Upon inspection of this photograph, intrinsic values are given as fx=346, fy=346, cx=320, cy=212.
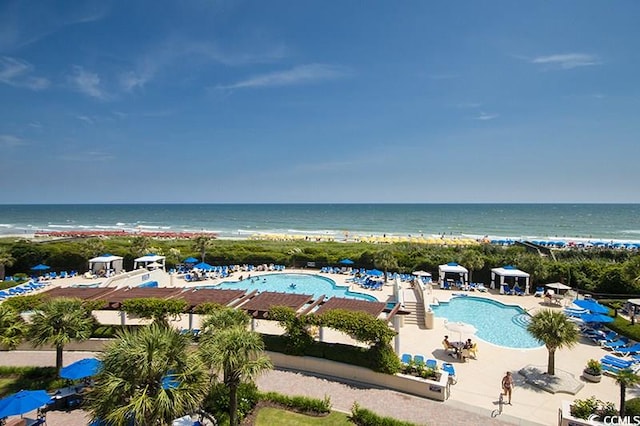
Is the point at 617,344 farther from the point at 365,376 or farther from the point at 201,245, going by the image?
the point at 201,245

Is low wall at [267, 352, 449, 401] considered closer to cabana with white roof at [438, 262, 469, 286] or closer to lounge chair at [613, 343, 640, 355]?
lounge chair at [613, 343, 640, 355]

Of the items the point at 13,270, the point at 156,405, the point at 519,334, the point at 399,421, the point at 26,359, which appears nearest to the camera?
the point at 156,405

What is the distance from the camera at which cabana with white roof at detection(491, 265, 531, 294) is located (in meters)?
25.1

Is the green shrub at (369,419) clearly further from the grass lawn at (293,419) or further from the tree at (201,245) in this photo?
the tree at (201,245)

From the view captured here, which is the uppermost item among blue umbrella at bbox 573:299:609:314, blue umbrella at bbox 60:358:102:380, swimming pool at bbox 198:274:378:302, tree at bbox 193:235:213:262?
tree at bbox 193:235:213:262

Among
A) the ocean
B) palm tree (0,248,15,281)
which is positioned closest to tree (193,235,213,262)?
palm tree (0,248,15,281)

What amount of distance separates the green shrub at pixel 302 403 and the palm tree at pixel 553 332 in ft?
27.3

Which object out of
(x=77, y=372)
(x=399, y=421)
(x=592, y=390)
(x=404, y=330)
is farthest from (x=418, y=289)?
(x=77, y=372)

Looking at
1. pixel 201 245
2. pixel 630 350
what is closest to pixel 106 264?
pixel 201 245

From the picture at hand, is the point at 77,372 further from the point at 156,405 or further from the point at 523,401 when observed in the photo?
the point at 523,401

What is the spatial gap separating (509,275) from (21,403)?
26998 millimetres

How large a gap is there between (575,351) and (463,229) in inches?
2935

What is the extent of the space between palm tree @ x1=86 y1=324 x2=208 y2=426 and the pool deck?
314 inches

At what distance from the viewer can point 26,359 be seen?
47.4 feet
